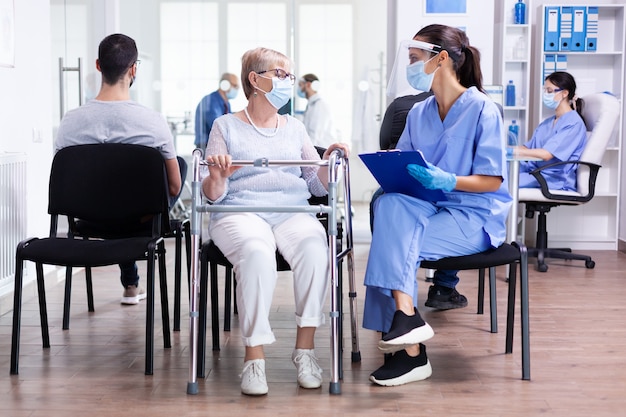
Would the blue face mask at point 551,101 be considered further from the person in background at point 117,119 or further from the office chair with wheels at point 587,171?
the person in background at point 117,119

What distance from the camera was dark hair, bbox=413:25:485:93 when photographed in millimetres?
2910

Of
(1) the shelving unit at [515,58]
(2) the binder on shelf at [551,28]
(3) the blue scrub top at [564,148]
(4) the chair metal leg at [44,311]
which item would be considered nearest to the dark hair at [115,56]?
(4) the chair metal leg at [44,311]

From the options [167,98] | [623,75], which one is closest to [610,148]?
[623,75]

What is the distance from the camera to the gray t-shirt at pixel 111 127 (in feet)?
10.3

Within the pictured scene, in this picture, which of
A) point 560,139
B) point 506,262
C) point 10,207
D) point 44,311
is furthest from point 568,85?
point 44,311

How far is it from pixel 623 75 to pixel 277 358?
12.6 feet

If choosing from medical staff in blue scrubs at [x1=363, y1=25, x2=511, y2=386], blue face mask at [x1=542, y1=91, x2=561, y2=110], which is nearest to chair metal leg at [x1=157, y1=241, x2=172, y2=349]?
medical staff in blue scrubs at [x1=363, y1=25, x2=511, y2=386]

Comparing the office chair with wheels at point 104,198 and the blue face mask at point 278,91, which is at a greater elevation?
the blue face mask at point 278,91

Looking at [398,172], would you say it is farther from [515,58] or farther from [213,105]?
[213,105]

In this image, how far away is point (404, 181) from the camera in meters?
2.75

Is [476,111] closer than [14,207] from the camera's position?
Yes

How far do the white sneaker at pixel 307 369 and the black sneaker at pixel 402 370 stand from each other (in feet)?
0.60

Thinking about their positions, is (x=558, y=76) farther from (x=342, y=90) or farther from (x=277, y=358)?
(x=277, y=358)

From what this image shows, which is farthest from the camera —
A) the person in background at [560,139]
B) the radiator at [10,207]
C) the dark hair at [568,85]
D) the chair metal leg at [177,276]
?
the dark hair at [568,85]
